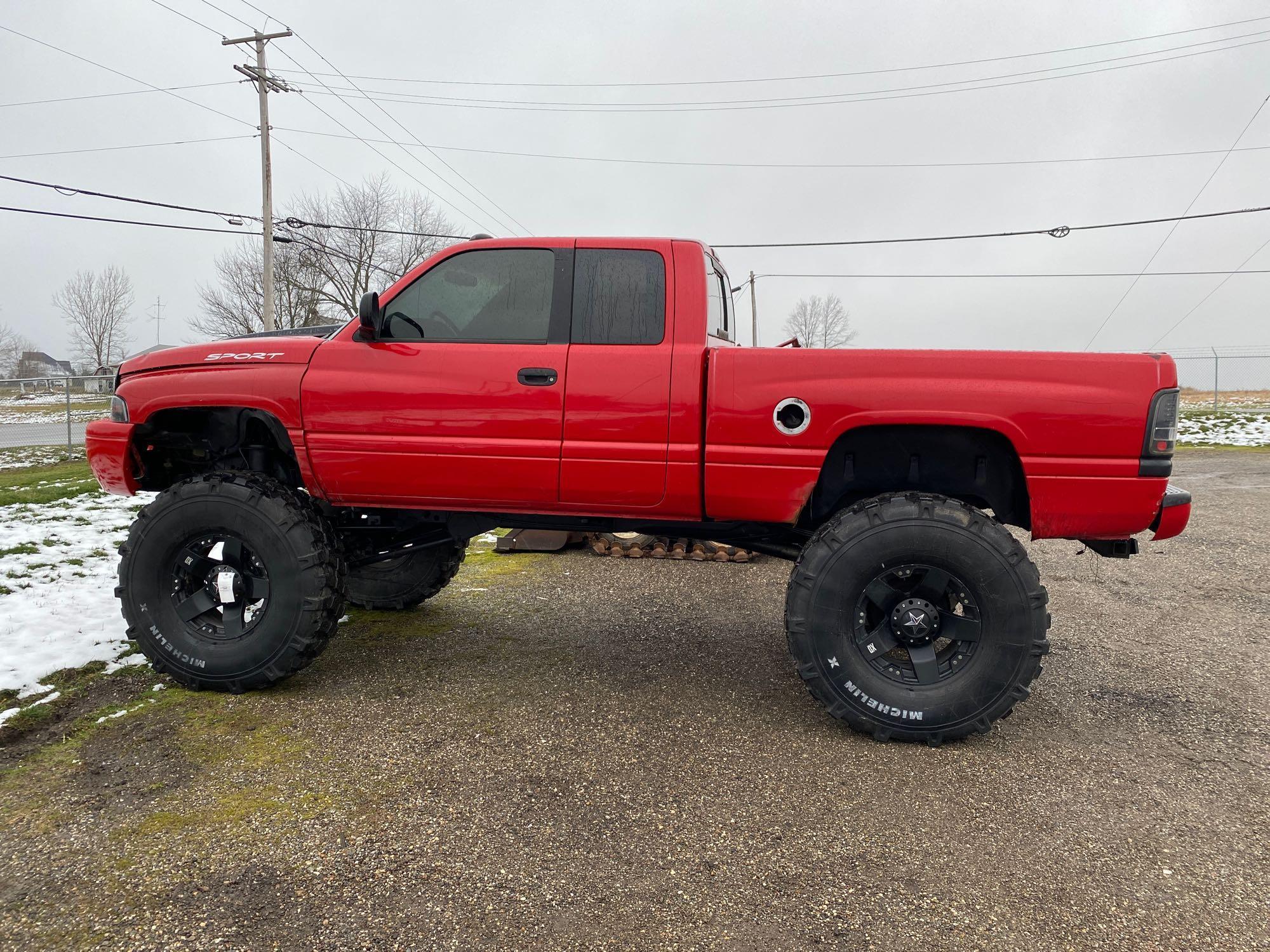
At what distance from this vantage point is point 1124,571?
→ 6.82 metres

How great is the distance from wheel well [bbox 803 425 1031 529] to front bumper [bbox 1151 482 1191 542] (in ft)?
1.63

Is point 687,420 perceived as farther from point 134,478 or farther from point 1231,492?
point 1231,492

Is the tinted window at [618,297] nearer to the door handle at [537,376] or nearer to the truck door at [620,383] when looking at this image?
the truck door at [620,383]

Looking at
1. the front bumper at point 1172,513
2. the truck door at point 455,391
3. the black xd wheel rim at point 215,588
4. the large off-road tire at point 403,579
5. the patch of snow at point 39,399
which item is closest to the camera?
the front bumper at point 1172,513

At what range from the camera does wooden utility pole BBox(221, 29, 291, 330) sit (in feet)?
71.6

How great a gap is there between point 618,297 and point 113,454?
266 centimetres

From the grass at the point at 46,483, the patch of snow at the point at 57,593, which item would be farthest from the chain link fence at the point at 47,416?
the patch of snow at the point at 57,593

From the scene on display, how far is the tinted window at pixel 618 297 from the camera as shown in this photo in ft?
11.5

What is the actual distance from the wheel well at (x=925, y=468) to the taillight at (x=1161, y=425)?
486 mm

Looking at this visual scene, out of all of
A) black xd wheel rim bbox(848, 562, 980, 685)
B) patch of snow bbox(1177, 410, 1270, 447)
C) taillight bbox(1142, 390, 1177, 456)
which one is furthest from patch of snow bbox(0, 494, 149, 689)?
patch of snow bbox(1177, 410, 1270, 447)

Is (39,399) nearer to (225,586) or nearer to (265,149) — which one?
(265,149)

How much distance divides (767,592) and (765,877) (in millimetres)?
3709

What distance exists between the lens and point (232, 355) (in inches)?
147

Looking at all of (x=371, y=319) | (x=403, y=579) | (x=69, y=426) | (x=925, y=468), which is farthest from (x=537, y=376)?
(x=69, y=426)
